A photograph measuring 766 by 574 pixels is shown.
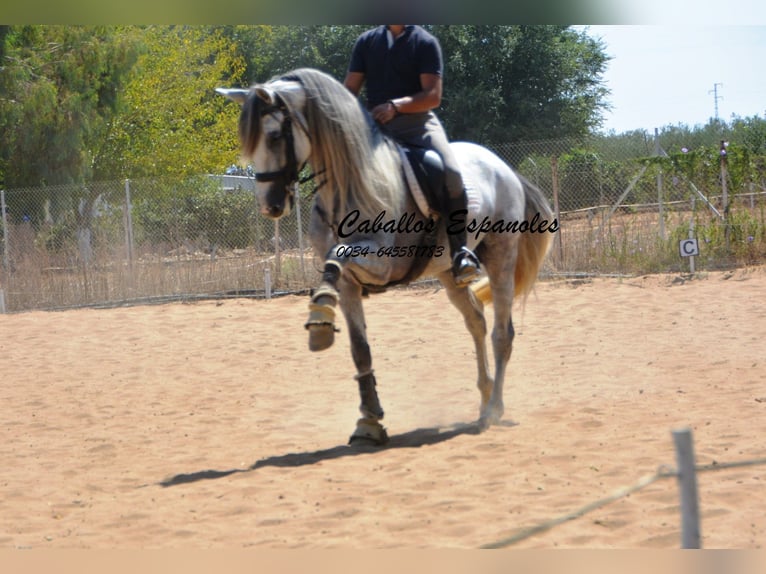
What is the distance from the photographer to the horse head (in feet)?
18.4

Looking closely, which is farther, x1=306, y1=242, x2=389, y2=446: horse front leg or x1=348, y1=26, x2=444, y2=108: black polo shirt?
x1=348, y1=26, x2=444, y2=108: black polo shirt

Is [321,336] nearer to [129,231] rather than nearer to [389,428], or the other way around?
[389,428]

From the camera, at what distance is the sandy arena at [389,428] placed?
14.3 ft

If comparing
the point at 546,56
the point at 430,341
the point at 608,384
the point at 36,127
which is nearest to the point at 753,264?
the point at 430,341

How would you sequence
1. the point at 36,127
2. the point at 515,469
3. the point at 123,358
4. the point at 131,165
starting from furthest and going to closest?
the point at 131,165 < the point at 36,127 < the point at 123,358 < the point at 515,469

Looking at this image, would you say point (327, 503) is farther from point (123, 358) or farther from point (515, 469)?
point (123, 358)

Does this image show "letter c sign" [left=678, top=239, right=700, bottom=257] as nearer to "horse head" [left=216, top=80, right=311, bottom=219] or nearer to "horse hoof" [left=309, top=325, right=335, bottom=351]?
"horse head" [left=216, top=80, right=311, bottom=219]

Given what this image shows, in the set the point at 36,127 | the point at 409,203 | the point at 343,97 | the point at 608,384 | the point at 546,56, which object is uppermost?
the point at 546,56

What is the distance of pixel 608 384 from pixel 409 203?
2.74 meters

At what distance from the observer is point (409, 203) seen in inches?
248

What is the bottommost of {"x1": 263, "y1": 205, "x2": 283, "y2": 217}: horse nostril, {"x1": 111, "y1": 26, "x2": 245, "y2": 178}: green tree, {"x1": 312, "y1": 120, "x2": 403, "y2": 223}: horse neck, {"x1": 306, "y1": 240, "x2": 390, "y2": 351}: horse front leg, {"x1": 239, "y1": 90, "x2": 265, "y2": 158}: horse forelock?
{"x1": 306, "y1": 240, "x2": 390, "y2": 351}: horse front leg

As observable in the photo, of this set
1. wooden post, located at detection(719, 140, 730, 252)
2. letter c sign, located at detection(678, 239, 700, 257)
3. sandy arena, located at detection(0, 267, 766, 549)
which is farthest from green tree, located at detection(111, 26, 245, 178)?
letter c sign, located at detection(678, 239, 700, 257)

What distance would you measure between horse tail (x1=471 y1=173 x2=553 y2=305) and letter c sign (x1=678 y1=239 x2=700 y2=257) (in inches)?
272

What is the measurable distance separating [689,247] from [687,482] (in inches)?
474
